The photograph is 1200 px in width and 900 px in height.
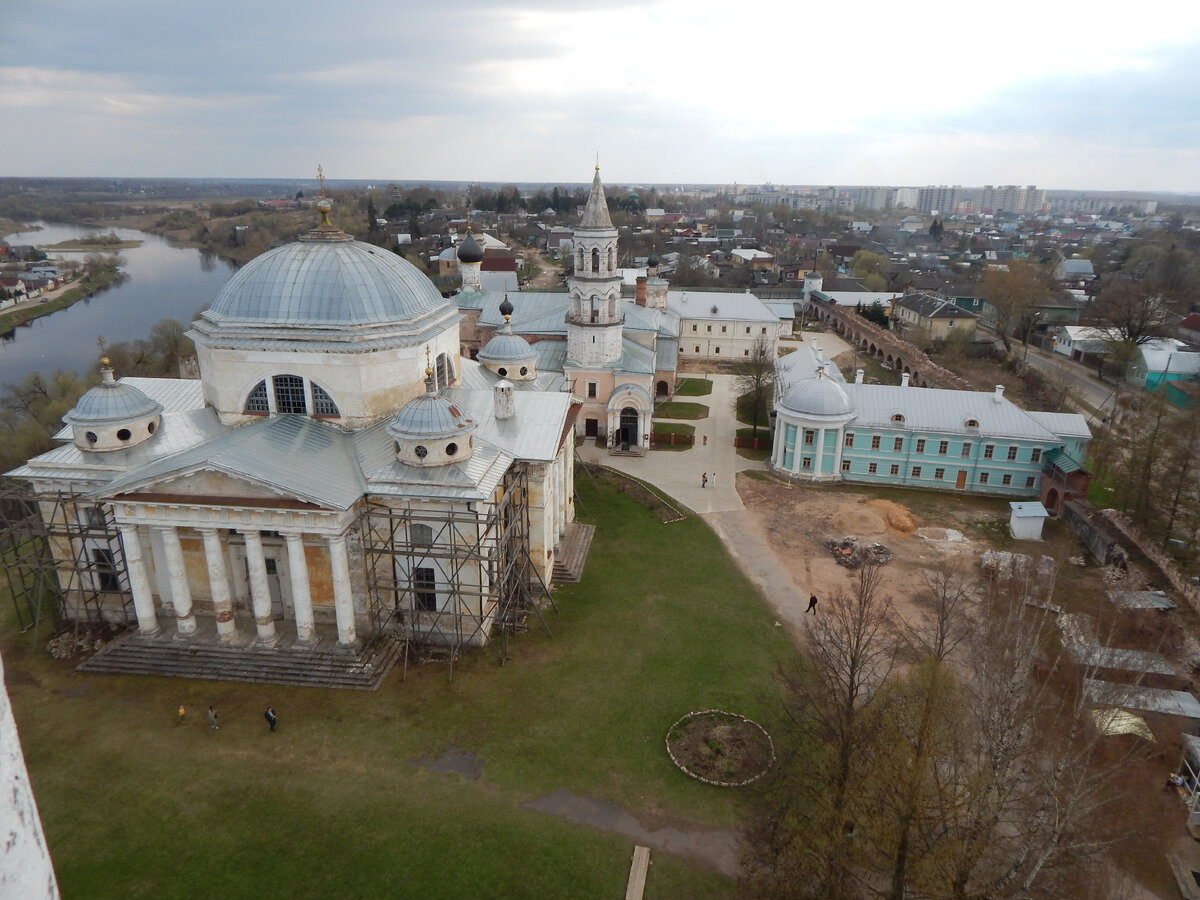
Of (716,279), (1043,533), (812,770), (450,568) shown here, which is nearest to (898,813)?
(812,770)

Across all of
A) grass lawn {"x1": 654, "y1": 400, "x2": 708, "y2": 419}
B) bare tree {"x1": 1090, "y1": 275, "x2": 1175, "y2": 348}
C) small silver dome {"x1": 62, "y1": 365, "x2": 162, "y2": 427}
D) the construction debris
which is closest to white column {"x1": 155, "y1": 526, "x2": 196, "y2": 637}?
small silver dome {"x1": 62, "y1": 365, "x2": 162, "y2": 427}

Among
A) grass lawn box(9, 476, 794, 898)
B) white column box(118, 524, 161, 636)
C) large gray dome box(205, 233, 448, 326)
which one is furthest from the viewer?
large gray dome box(205, 233, 448, 326)

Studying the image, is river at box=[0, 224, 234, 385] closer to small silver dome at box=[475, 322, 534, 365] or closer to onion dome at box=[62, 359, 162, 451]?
onion dome at box=[62, 359, 162, 451]

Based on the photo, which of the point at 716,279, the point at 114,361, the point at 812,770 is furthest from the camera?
the point at 716,279

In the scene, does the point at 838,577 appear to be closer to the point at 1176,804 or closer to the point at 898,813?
the point at 1176,804

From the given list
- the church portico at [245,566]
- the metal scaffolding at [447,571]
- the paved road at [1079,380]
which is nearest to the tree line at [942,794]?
the metal scaffolding at [447,571]

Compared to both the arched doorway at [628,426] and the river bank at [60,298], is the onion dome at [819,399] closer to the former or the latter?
the arched doorway at [628,426]

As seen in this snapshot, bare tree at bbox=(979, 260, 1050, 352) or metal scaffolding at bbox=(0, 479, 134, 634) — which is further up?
bare tree at bbox=(979, 260, 1050, 352)

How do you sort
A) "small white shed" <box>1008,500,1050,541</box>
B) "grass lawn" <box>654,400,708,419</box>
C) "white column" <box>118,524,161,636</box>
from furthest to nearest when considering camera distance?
"grass lawn" <box>654,400,708,419</box>
"small white shed" <box>1008,500,1050,541</box>
"white column" <box>118,524,161,636</box>
